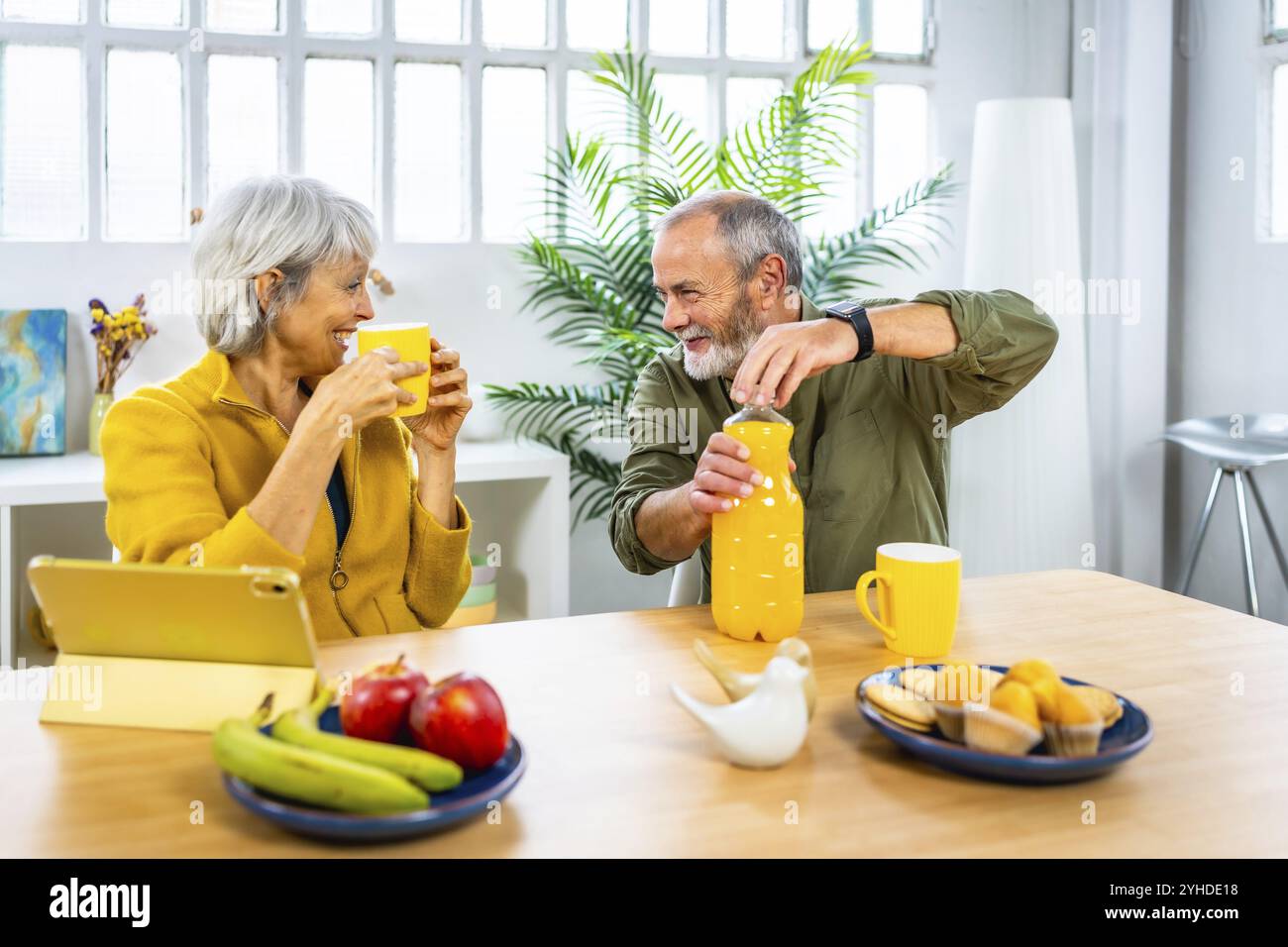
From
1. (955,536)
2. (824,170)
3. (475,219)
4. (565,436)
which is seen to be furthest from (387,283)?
(955,536)

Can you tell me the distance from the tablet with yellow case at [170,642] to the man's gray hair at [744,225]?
48.5 inches

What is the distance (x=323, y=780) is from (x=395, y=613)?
3.16 feet

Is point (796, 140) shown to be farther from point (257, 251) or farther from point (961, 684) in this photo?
point (961, 684)

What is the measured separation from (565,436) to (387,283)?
0.72 metres

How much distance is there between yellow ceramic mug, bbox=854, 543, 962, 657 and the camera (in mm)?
1401

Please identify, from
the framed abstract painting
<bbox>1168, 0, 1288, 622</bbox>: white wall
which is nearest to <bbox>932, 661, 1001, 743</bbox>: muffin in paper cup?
the framed abstract painting

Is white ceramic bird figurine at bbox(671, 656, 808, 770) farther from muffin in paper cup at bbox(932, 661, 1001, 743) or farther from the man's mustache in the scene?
the man's mustache

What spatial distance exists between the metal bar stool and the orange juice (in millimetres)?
2549

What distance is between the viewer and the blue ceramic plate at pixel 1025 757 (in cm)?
102

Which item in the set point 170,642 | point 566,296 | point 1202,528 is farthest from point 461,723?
point 1202,528

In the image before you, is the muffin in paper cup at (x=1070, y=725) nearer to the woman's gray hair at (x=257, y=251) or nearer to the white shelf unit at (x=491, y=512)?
the woman's gray hair at (x=257, y=251)

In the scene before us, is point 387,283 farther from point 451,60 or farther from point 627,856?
point 627,856

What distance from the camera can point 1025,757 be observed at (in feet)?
3.40

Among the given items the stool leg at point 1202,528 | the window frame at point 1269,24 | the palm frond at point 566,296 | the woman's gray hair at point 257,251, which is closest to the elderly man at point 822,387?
the woman's gray hair at point 257,251
